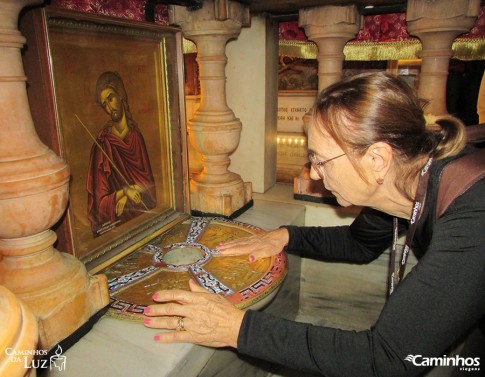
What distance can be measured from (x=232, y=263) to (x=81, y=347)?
2.38ft

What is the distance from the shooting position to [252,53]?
288cm

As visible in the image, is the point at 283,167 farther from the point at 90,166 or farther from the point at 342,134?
the point at 342,134

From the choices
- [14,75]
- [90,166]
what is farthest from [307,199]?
[14,75]

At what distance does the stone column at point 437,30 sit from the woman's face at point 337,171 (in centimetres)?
158

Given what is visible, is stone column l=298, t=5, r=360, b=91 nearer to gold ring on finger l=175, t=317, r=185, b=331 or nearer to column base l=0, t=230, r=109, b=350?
gold ring on finger l=175, t=317, r=185, b=331

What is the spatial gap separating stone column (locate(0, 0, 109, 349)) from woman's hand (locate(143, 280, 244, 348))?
11.0 inches

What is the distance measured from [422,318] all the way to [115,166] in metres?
1.51

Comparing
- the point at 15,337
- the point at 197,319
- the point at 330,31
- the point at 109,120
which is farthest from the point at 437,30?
the point at 15,337

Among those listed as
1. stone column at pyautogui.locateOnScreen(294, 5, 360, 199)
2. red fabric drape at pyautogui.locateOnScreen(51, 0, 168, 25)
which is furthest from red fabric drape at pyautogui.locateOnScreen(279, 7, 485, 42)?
red fabric drape at pyautogui.locateOnScreen(51, 0, 168, 25)

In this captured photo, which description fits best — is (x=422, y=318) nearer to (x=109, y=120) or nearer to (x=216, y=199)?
(x=109, y=120)

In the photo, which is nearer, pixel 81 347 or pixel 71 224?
pixel 81 347

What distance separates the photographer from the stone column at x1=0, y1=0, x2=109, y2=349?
3.60 feet

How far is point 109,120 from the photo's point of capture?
1833 millimetres

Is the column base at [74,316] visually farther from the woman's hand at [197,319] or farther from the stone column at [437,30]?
the stone column at [437,30]
